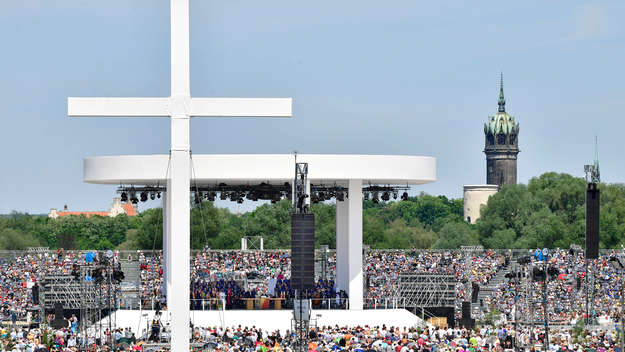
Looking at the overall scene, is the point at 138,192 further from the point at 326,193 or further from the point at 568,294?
the point at 568,294

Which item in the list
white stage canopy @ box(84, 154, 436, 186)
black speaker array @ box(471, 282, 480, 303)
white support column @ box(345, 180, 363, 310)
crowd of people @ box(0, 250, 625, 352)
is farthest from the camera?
black speaker array @ box(471, 282, 480, 303)

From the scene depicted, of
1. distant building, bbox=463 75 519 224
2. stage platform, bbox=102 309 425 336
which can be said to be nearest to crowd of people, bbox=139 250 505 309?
stage platform, bbox=102 309 425 336

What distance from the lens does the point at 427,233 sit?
12100cm

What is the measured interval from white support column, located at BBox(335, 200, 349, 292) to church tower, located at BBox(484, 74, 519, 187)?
15032 cm

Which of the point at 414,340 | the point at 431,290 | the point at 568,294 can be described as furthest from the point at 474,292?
the point at 414,340

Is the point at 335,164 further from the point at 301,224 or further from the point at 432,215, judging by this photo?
the point at 432,215

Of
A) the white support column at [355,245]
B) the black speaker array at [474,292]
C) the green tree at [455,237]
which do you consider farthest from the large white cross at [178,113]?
the green tree at [455,237]

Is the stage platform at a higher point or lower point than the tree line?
lower

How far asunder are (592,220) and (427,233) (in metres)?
87.1

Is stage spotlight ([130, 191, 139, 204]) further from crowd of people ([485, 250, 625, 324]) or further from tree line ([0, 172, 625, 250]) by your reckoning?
tree line ([0, 172, 625, 250])

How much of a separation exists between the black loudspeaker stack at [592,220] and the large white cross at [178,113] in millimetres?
15253

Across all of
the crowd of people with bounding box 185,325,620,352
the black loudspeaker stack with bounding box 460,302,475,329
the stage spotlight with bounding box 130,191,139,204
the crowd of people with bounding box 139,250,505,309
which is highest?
the stage spotlight with bounding box 130,191,139,204

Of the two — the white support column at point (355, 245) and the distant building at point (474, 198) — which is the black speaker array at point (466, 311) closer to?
the white support column at point (355, 245)

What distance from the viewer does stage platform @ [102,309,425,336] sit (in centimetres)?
3819
